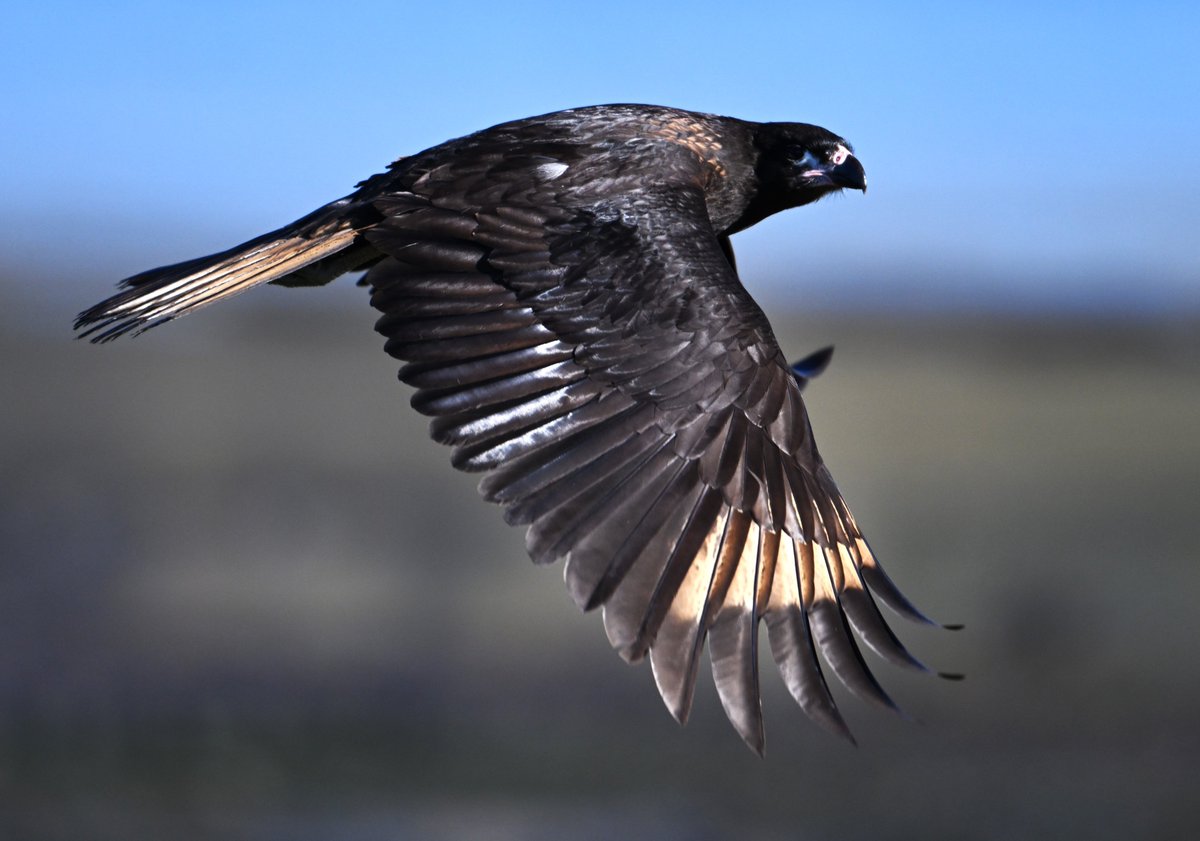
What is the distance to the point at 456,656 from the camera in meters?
12.8

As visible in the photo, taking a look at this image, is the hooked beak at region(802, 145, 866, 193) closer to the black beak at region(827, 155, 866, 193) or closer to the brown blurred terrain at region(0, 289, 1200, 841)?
the black beak at region(827, 155, 866, 193)

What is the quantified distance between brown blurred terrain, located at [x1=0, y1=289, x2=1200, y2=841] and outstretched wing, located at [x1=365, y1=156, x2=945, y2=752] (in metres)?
5.88

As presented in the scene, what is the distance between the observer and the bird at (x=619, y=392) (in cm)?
474

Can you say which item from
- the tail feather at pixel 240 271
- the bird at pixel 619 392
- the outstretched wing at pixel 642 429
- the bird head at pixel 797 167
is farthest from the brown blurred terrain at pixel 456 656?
the outstretched wing at pixel 642 429

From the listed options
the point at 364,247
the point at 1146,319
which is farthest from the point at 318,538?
the point at 1146,319

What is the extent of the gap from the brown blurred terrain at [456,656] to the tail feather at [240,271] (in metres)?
5.37

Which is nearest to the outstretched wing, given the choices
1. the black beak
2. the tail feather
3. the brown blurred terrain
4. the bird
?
the bird

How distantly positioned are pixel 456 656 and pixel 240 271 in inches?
286

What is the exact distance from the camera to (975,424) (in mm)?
19531

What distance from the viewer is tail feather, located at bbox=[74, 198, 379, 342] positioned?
5.60 metres

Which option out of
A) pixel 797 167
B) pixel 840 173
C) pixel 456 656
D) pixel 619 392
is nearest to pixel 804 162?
pixel 797 167

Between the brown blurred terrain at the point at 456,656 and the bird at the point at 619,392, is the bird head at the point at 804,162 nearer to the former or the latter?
the bird at the point at 619,392

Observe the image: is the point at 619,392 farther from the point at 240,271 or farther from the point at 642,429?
the point at 240,271

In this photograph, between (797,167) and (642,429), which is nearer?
(642,429)
